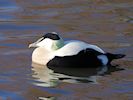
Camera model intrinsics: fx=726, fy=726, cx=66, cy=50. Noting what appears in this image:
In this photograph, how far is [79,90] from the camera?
28.9 feet

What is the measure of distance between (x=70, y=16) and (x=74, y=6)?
948 mm

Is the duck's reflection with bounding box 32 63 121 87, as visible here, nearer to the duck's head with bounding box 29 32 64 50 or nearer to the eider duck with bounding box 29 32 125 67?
the eider duck with bounding box 29 32 125 67

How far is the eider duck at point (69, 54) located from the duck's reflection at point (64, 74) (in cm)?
7

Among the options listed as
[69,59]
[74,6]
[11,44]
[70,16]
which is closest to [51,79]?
[69,59]

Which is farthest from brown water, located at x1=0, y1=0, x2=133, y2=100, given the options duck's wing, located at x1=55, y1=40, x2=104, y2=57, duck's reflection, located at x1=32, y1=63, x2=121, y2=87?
duck's wing, located at x1=55, y1=40, x2=104, y2=57

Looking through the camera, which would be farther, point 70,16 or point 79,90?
point 70,16

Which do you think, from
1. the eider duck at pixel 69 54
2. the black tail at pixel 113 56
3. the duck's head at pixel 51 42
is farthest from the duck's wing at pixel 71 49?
the black tail at pixel 113 56

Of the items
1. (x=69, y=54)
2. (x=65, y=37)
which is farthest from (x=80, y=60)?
(x=65, y=37)

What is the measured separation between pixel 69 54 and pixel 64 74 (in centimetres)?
29

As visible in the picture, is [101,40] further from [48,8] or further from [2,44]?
[48,8]

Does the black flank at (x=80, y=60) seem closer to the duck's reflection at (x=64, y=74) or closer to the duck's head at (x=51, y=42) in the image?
the duck's reflection at (x=64, y=74)

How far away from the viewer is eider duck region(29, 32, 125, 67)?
32.1ft

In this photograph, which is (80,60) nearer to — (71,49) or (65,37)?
(71,49)

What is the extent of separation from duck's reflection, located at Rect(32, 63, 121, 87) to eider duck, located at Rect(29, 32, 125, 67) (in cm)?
7
